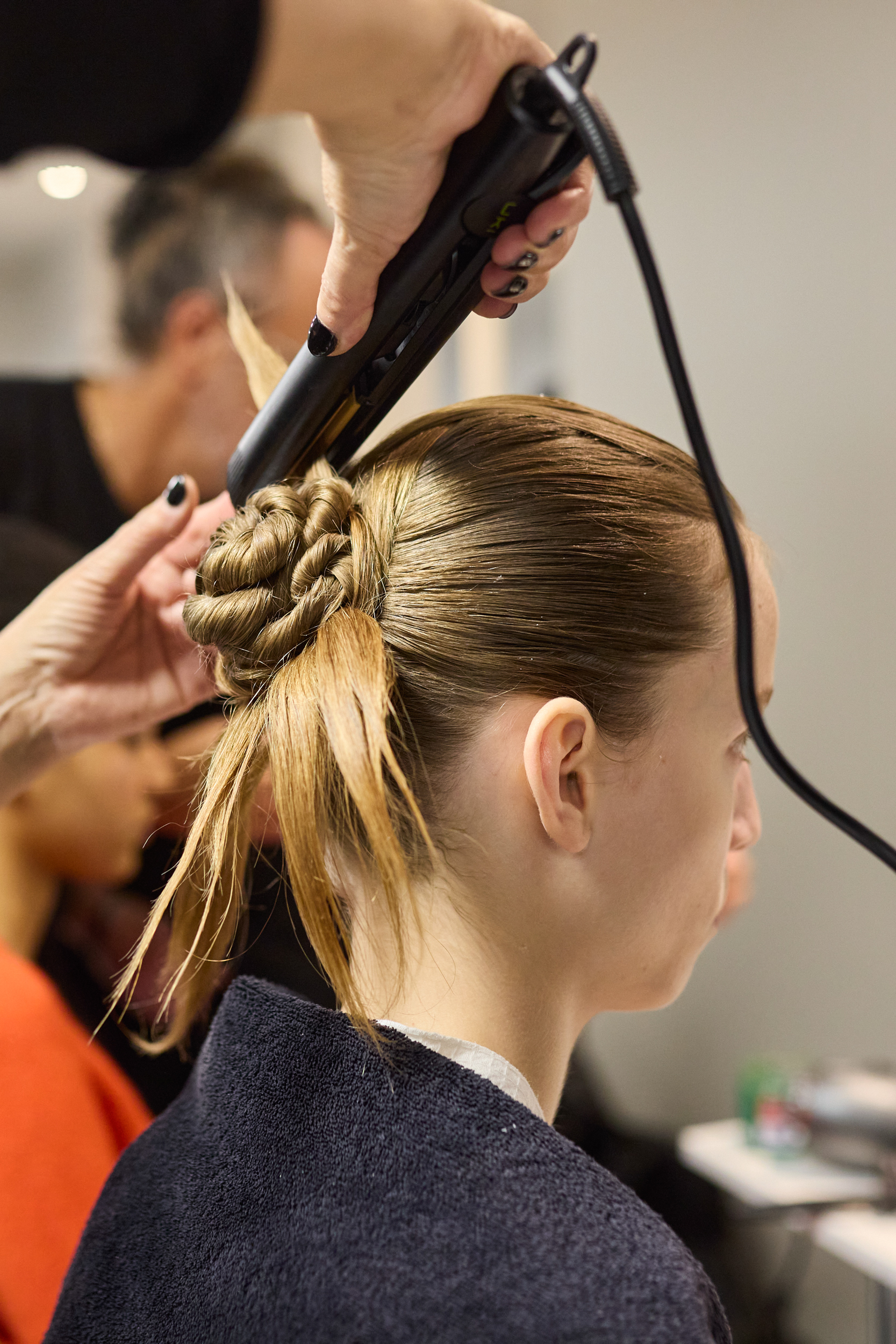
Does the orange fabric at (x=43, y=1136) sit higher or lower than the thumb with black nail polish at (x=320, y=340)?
lower

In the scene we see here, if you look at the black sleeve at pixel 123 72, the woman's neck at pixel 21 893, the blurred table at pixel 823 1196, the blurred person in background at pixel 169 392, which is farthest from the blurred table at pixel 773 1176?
the black sleeve at pixel 123 72

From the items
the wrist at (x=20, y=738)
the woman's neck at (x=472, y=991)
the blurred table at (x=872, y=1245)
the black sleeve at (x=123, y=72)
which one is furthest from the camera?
the blurred table at (x=872, y=1245)

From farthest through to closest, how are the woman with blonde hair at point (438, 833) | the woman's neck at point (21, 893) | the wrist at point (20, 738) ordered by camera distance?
the woman's neck at point (21, 893)
the wrist at point (20, 738)
the woman with blonde hair at point (438, 833)

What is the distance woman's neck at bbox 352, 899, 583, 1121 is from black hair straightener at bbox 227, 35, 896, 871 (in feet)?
0.77

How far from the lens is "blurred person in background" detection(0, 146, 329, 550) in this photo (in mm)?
1526

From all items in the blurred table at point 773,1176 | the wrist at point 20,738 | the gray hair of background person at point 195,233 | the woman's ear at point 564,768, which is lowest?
the blurred table at point 773,1176

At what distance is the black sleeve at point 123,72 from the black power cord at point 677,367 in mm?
146

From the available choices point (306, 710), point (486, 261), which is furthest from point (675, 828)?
point (486, 261)

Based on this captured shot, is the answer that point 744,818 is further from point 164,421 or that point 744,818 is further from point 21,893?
point 164,421

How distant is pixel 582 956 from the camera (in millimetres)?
723

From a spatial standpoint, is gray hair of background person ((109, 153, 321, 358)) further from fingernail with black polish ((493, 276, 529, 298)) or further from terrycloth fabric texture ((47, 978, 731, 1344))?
terrycloth fabric texture ((47, 978, 731, 1344))

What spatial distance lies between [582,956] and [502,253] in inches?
17.7

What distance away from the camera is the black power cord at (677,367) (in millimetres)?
478

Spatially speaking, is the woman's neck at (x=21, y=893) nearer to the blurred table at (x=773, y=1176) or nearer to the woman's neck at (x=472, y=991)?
the woman's neck at (x=472, y=991)
